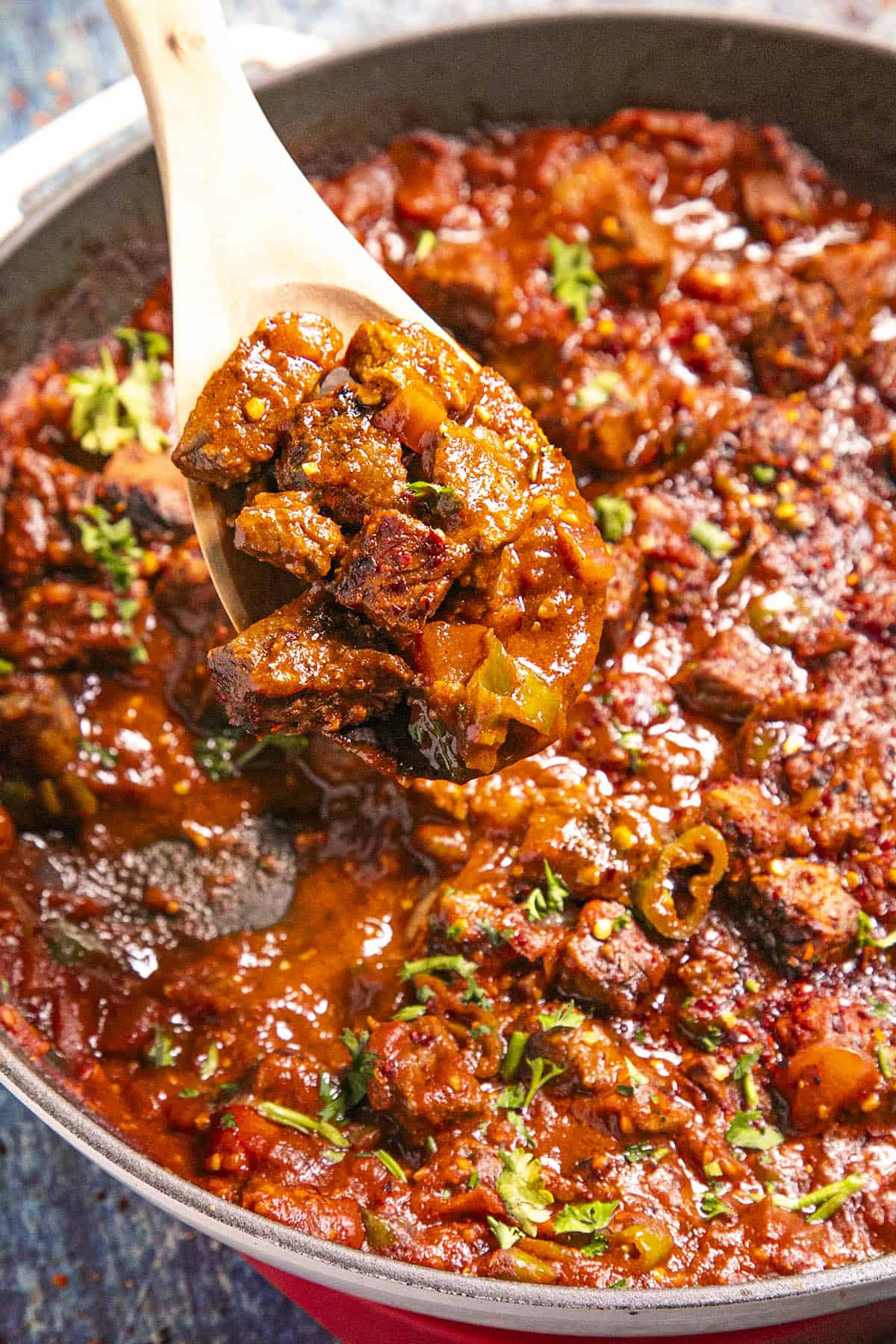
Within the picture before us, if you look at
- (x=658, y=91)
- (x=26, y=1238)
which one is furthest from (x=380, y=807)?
(x=658, y=91)

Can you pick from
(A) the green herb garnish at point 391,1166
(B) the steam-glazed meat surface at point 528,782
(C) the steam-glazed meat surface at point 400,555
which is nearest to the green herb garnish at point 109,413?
(B) the steam-glazed meat surface at point 528,782

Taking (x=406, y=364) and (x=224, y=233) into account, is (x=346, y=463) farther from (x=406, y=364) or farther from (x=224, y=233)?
(x=224, y=233)

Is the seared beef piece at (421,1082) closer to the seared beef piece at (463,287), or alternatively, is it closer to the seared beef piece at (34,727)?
the seared beef piece at (34,727)

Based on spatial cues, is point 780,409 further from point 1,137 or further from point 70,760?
point 1,137

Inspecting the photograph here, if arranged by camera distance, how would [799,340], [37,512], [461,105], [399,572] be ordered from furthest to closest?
1. [461,105]
2. [799,340]
3. [37,512]
4. [399,572]

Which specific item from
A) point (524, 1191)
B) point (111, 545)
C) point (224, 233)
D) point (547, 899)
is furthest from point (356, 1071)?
point (224, 233)
